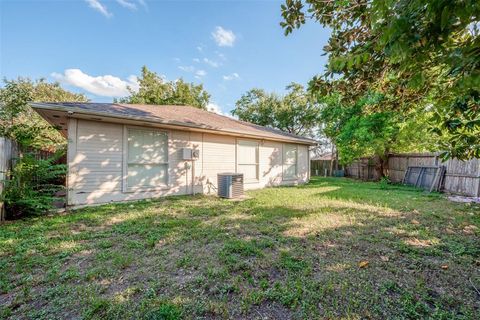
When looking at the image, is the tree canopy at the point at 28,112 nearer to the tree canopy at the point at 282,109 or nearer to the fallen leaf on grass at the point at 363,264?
the fallen leaf on grass at the point at 363,264

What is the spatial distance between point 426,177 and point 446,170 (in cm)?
106

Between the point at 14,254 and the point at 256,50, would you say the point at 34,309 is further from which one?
the point at 256,50

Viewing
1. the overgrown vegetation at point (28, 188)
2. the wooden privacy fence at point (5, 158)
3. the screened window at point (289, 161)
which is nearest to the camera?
the wooden privacy fence at point (5, 158)

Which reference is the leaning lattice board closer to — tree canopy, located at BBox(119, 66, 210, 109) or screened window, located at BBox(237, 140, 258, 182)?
screened window, located at BBox(237, 140, 258, 182)

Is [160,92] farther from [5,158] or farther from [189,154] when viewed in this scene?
[5,158]

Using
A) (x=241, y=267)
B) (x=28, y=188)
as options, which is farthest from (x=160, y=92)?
(x=241, y=267)

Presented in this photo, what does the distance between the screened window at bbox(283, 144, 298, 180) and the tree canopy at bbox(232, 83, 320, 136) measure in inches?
469

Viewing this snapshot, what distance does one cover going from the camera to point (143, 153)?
6.46m

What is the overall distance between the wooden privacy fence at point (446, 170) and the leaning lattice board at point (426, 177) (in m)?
0.14

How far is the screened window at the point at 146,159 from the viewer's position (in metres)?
6.27

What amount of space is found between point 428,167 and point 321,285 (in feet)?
35.1

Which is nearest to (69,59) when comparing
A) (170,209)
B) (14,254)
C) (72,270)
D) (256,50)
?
(256,50)

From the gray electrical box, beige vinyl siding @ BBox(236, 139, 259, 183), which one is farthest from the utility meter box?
beige vinyl siding @ BBox(236, 139, 259, 183)

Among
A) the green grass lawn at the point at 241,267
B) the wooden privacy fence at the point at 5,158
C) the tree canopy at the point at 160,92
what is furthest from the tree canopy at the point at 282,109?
the wooden privacy fence at the point at 5,158
